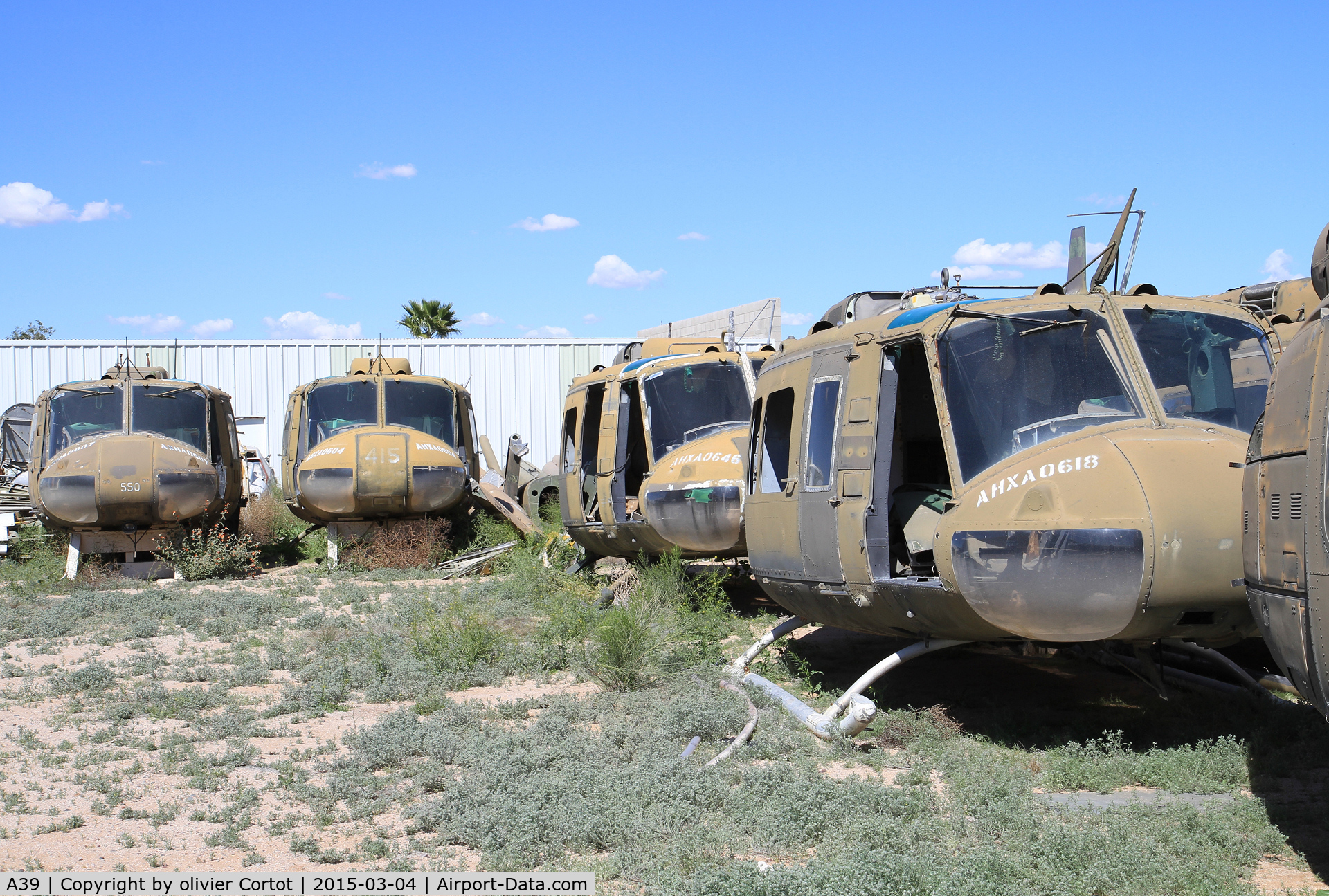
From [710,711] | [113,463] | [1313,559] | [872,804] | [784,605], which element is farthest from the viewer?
[113,463]

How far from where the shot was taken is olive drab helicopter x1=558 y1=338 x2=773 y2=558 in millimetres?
9555

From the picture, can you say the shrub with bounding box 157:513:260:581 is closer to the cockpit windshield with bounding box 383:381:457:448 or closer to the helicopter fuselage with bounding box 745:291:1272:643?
the cockpit windshield with bounding box 383:381:457:448

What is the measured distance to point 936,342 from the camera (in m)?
5.96

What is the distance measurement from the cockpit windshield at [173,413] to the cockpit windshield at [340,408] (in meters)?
1.36

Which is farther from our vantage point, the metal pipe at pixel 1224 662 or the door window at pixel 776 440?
the door window at pixel 776 440

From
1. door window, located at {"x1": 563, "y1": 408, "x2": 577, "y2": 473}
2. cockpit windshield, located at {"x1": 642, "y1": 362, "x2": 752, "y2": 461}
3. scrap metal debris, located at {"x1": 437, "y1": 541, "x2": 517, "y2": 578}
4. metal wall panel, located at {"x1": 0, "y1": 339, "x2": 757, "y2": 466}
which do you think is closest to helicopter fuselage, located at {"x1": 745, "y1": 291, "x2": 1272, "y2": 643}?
cockpit windshield, located at {"x1": 642, "y1": 362, "x2": 752, "y2": 461}

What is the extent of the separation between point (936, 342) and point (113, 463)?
417 inches

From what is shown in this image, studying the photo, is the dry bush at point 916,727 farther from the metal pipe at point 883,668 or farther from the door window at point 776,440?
the door window at point 776,440

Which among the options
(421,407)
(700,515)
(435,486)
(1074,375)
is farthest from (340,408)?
(1074,375)

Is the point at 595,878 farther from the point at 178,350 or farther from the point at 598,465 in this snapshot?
the point at 178,350

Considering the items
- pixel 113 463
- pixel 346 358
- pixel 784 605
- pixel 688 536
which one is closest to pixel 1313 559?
pixel 784 605

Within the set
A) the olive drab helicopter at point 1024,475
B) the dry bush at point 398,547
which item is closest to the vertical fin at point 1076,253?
the olive drab helicopter at point 1024,475

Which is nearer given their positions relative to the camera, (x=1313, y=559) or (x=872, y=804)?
(x=1313, y=559)

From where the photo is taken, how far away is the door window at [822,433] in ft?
21.9
